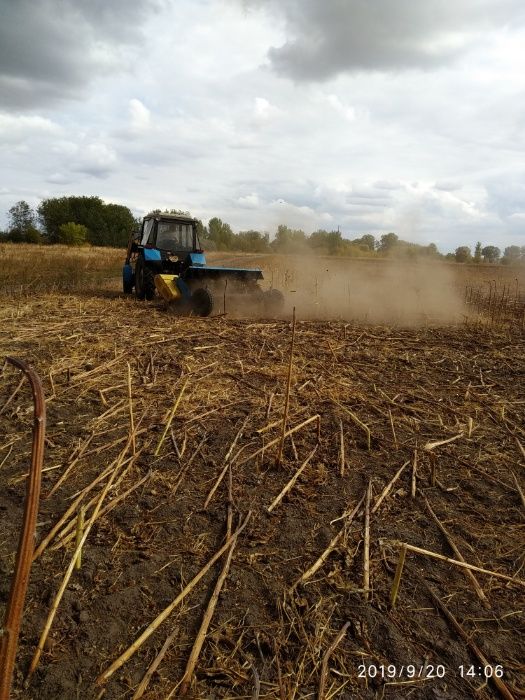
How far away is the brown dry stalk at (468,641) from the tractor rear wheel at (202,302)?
801cm

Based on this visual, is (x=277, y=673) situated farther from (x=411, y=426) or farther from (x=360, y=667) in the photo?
(x=411, y=426)

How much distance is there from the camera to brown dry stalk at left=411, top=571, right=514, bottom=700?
7.03ft

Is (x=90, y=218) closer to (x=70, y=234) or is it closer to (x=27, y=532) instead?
(x=70, y=234)

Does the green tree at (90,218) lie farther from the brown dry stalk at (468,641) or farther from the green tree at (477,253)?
the brown dry stalk at (468,641)

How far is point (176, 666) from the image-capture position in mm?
2186

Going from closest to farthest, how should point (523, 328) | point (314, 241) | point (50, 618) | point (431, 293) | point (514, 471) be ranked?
point (50, 618), point (514, 471), point (523, 328), point (431, 293), point (314, 241)

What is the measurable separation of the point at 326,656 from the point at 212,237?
203ft

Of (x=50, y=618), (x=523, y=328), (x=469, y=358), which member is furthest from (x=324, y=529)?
(x=523, y=328)

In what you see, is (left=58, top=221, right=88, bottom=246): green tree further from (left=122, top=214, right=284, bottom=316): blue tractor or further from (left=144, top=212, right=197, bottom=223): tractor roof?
(left=144, top=212, right=197, bottom=223): tractor roof

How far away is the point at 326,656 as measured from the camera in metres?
2.24

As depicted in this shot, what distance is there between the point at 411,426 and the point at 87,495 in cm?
329

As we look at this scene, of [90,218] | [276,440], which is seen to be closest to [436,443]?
[276,440]

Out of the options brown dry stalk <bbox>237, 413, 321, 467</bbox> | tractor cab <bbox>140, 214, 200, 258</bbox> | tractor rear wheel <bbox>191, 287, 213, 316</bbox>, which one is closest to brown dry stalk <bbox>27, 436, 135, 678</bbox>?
brown dry stalk <bbox>237, 413, 321, 467</bbox>

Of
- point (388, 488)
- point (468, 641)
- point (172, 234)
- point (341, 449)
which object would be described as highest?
point (172, 234)
